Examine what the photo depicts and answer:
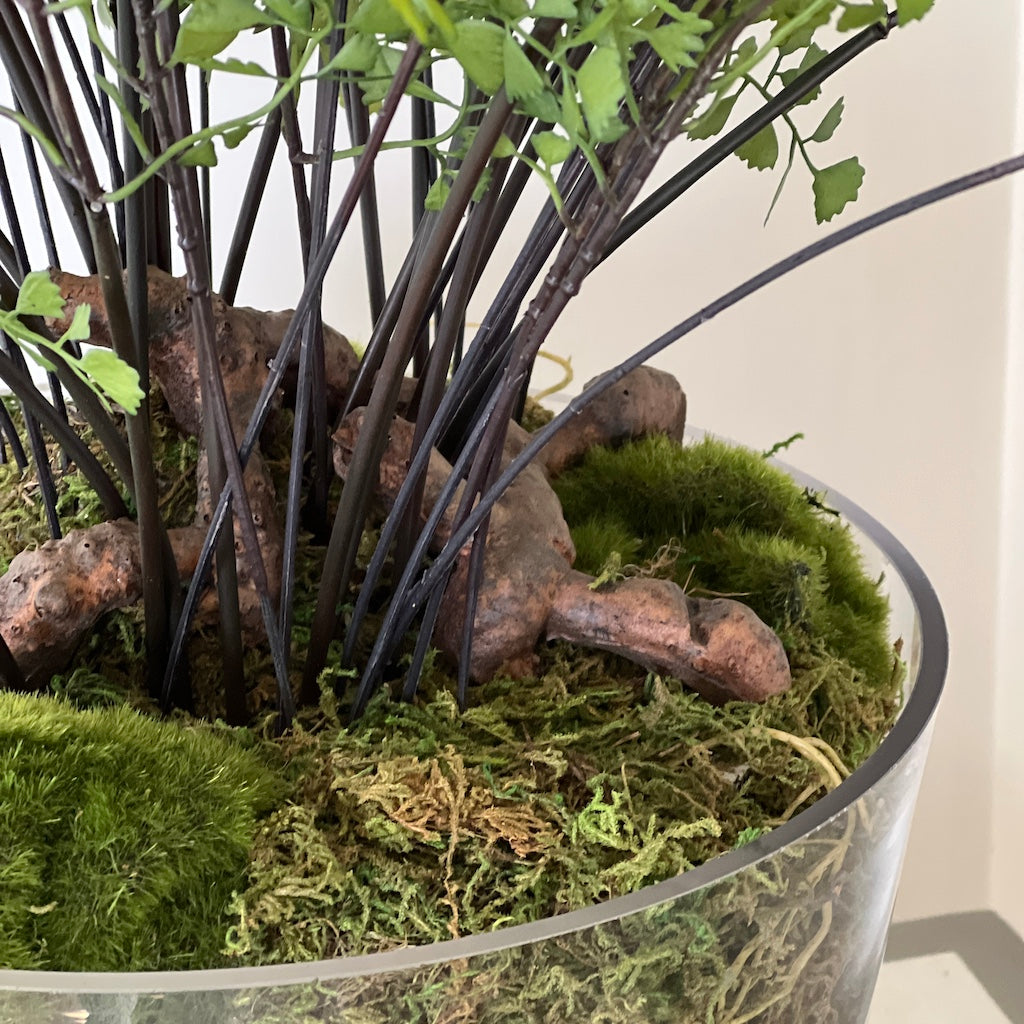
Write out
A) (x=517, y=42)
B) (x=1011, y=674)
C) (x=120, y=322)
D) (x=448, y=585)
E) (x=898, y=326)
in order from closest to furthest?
(x=517, y=42) → (x=120, y=322) → (x=448, y=585) → (x=898, y=326) → (x=1011, y=674)

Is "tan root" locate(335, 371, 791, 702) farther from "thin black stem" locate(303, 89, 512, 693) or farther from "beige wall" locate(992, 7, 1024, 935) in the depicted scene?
"beige wall" locate(992, 7, 1024, 935)

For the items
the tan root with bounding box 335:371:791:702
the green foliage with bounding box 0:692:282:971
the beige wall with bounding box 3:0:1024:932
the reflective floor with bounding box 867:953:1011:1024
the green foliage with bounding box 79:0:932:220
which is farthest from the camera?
the reflective floor with bounding box 867:953:1011:1024

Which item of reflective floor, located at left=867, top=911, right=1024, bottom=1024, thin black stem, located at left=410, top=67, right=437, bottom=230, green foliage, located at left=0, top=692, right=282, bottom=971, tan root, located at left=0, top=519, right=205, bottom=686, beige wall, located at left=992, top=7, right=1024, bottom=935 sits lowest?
reflective floor, located at left=867, top=911, right=1024, bottom=1024

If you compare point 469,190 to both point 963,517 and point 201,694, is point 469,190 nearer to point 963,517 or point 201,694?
point 201,694

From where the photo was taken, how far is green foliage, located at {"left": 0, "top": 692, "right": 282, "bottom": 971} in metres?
0.31

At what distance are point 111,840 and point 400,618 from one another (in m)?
0.14

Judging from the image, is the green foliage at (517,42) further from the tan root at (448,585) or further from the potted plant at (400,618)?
the tan root at (448,585)

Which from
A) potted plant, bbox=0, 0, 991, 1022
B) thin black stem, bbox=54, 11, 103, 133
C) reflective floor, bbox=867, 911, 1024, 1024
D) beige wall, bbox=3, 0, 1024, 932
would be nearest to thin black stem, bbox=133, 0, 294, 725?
potted plant, bbox=0, 0, 991, 1022

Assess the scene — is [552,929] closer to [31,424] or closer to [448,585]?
[448,585]

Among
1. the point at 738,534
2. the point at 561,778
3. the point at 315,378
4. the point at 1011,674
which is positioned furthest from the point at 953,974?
the point at 315,378

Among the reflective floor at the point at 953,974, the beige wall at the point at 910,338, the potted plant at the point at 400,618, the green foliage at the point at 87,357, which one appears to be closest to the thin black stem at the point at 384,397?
the potted plant at the point at 400,618

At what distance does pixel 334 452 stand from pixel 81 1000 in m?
0.25

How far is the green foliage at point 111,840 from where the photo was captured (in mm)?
312

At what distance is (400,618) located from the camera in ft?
1.34
